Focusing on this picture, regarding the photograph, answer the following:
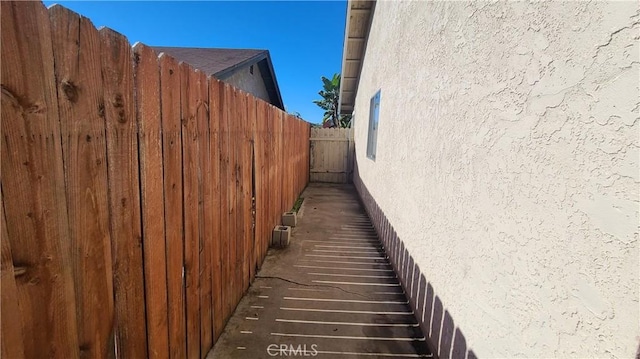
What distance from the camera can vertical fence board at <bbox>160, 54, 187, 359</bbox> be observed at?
1.43m

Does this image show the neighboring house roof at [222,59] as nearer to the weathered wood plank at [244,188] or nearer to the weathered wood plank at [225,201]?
the weathered wood plank at [244,188]

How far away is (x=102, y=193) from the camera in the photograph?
1047 millimetres

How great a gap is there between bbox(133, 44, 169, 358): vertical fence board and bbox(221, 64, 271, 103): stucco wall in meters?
7.39

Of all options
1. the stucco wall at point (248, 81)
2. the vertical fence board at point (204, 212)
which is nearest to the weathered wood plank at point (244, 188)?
the vertical fence board at point (204, 212)

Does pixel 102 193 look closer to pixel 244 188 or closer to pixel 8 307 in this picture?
pixel 8 307

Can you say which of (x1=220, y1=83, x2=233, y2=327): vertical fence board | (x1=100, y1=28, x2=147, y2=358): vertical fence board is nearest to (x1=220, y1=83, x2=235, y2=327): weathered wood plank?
(x1=220, y1=83, x2=233, y2=327): vertical fence board

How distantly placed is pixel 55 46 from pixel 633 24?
5.27 feet

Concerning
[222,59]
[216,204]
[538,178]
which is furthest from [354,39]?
[538,178]

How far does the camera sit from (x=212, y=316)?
2.10m

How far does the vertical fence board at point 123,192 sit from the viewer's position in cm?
108

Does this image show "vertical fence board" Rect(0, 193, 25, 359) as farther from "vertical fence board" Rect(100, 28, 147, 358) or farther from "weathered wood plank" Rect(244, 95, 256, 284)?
"weathered wood plank" Rect(244, 95, 256, 284)

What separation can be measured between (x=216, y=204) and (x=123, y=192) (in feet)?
3.12

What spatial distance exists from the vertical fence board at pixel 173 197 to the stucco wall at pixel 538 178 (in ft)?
5.34

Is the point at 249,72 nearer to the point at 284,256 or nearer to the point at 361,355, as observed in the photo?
the point at 284,256
